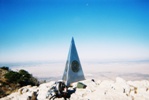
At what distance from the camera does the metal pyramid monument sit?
926 inches

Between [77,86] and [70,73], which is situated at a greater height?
[70,73]

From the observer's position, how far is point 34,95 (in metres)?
19.2

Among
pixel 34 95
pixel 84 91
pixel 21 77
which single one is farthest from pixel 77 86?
pixel 21 77

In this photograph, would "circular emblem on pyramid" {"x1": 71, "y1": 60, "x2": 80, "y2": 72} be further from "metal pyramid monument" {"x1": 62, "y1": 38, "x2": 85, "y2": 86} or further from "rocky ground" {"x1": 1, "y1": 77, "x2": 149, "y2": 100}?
"rocky ground" {"x1": 1, "y1": 77, "x2": 149, "y2": 100}

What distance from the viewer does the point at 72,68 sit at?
24.4 m

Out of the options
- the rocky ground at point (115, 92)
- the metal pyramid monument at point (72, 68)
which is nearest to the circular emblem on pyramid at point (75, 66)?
the metal pyramid monument at point (72, 68)

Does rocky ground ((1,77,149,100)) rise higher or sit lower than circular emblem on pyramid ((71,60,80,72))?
lower

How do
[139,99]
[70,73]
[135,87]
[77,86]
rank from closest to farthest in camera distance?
[139,99] < [135,87] < [77,86] < [70,73]

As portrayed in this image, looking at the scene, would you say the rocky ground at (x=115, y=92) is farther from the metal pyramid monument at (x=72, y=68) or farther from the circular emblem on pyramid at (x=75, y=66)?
the circular emblem on pyramid at (x=75, y=66)

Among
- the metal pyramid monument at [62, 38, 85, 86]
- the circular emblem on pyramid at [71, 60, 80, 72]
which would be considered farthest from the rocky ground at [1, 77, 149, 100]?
the circular emblem on pyramid at [71, 60, 80, 72]

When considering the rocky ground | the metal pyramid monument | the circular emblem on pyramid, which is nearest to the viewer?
the rocky ground

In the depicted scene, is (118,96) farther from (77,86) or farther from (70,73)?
(70,73)

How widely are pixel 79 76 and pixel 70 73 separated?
2419mm

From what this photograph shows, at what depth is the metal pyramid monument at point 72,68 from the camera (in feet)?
77.2
